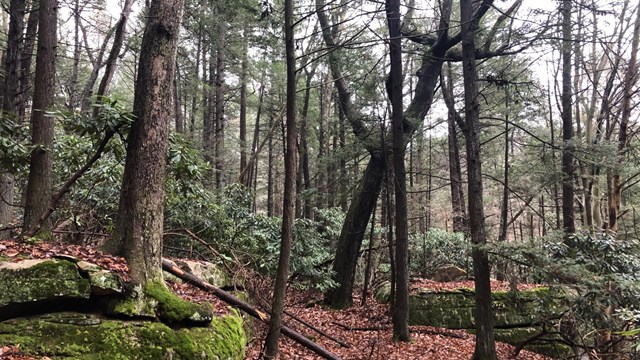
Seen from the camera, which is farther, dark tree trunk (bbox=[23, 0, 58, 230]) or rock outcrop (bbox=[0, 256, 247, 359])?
dark tree trunk (bbox=[23, 0, 58, 230])

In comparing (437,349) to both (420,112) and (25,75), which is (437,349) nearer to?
(420,112)

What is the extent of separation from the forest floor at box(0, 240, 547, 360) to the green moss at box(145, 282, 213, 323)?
15.7 inches

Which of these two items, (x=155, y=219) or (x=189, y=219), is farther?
(x=189, y=219)

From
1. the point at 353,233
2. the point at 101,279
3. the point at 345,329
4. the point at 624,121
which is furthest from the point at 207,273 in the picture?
the point at 624,121

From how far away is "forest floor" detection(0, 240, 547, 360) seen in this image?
434 centimetres

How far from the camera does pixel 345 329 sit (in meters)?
9.07

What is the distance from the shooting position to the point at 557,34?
822cm

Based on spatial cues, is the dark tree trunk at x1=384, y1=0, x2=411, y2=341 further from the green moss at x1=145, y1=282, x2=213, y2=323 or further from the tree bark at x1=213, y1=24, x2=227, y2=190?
the tree bark at x1=213, y1=24, x2=227, y2=190

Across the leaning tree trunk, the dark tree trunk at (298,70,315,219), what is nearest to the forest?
the leaning tree trunk

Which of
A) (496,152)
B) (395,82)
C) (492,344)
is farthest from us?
(496,152)

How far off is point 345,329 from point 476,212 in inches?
160

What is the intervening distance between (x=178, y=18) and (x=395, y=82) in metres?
5.00

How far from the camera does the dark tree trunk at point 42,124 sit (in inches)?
230

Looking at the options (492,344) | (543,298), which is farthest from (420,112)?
(492,344)
